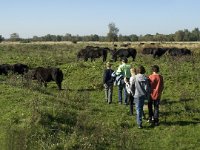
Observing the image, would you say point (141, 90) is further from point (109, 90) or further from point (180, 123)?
point (109, 90)

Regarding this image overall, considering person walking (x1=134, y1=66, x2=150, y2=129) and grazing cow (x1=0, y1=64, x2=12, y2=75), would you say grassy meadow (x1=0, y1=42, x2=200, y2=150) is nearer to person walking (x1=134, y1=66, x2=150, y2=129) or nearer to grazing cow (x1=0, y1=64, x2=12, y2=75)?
person walking (x1=134, y1=66, x2=150, y2=129)

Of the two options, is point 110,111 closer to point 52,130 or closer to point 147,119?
point 147,119

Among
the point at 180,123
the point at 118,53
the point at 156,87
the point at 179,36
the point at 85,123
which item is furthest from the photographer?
the point at 179,36

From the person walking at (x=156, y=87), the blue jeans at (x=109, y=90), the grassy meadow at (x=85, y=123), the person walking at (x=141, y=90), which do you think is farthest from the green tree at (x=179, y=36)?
the person walking at (x=141, y=90)

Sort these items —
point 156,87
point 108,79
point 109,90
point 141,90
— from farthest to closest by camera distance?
point 109,90 < point 108,79 < point 156,87 < point 141,90

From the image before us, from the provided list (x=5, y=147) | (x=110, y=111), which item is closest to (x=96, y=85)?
(x=110, y=111)

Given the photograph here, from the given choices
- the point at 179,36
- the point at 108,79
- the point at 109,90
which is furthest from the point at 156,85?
the point at 179,36

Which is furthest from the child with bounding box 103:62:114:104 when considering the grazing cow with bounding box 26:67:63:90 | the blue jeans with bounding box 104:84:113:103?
the grazing cow with bounding box 26:67:63:90

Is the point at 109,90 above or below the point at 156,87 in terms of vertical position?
below

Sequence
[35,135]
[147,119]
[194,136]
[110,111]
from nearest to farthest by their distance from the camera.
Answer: [35,135] < [194,136] < [147,119] < [110,111]

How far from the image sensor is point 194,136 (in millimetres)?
11555

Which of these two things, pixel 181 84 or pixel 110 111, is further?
pixel 181 84

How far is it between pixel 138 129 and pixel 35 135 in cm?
362

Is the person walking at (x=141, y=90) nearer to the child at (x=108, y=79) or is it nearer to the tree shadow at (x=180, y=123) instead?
the tree shadow at (x=180, y=123)
